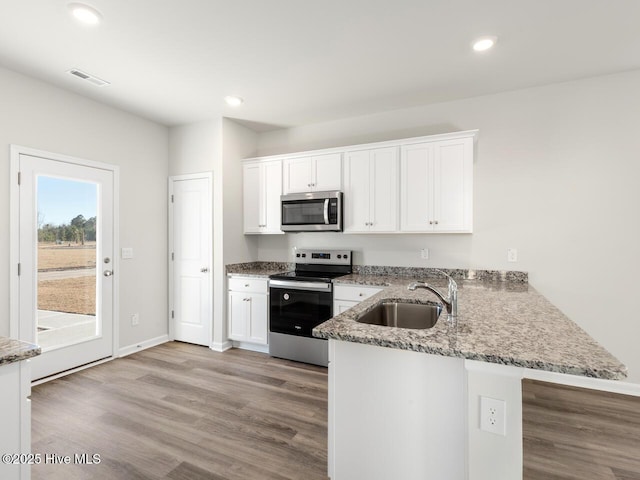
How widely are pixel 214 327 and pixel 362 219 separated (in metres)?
2.21

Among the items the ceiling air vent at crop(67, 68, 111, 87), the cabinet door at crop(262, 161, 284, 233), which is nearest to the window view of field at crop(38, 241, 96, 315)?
the ceiling air vent at crop(67, 68, 111, 87)

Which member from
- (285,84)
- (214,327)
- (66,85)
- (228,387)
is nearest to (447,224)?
(285,84)

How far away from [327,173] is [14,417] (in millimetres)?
3133

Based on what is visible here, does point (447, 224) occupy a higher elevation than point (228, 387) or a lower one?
higher

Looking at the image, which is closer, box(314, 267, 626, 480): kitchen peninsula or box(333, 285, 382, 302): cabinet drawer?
box(314, 267, 626, 480): kitchen peninsula

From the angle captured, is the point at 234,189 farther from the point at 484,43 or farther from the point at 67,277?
the point at 484,43

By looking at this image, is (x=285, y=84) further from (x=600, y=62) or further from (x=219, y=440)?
(x=219, y=440)

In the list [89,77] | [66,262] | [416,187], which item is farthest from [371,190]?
[66,262]

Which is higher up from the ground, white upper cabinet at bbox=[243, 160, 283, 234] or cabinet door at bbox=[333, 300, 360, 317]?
white upper cabinet at bbox=[243, 160, 283, 234]

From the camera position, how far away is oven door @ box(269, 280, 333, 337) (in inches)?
133

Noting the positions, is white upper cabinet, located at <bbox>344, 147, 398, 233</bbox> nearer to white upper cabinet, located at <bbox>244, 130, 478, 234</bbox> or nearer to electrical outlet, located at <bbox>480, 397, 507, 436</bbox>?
white upper cabinet, located at <bbox>244, 130, 478, 234</bbox>

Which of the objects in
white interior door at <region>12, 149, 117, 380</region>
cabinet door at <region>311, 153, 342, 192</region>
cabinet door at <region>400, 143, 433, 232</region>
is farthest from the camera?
cabinet door at <region>311, 153, 342, 192</region>

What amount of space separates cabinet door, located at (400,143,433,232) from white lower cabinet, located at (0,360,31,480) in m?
3.01

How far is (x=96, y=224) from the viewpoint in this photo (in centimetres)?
348
